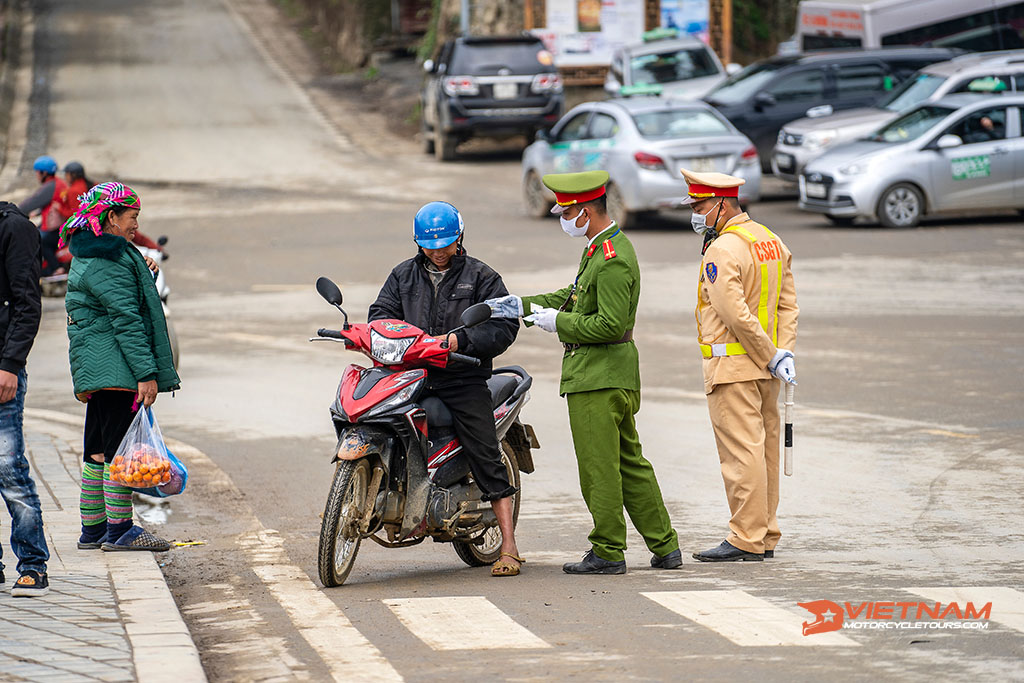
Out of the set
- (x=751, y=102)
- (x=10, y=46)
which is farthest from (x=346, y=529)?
(x=10, y=46)

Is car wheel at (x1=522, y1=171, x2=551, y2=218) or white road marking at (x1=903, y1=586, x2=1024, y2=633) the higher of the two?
white road marking at (x1=903, y1=586, x2=1024, y2=633)

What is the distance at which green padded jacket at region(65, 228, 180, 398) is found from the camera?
7230 mm

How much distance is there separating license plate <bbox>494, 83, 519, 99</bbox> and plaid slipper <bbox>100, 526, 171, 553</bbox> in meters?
21.1

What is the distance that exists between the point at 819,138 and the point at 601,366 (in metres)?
→ 16.8

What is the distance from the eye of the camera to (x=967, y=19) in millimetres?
30297

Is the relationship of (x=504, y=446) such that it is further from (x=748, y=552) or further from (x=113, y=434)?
(x=113, y=434)

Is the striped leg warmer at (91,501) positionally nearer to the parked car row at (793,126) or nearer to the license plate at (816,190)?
the parked car row at (793,126)

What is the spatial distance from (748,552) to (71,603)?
3153mm

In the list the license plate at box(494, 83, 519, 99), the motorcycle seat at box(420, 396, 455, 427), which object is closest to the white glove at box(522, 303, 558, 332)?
the motorcycle seat at box(420, 396, 455, 427)

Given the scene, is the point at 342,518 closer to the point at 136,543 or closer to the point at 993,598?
the point at 136,543

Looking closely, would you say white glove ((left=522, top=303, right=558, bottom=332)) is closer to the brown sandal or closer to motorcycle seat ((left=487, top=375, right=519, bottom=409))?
motorcycle seat ((left=487, top=375, right=519, bottom=409))

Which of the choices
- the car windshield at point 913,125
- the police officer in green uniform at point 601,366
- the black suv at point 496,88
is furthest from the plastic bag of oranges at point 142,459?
the black suv at point 496,88

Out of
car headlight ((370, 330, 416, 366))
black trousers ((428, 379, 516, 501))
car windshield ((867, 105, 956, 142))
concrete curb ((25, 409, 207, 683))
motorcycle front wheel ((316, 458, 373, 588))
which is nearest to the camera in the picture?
concrete curb ((25, 409, 207, 683))

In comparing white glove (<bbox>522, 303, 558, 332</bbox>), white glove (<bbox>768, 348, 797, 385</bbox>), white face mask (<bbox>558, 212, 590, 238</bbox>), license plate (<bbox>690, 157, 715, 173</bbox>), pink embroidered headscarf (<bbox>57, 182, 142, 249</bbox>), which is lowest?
license plate (<bbox>690, 157, 715, 173</bbox>)
